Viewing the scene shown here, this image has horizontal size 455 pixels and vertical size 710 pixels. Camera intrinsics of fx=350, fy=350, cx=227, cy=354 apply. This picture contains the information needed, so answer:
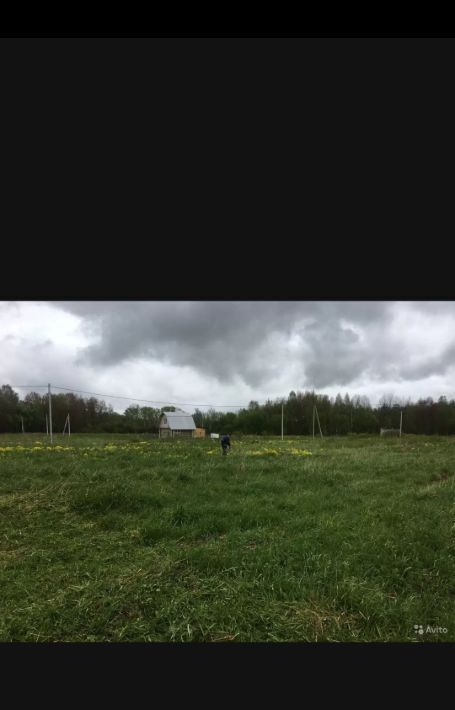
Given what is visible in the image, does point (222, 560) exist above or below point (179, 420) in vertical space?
above

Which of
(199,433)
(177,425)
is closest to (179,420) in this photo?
(177,425)

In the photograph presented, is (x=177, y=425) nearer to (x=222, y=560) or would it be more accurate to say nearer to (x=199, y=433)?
(x=199, y=433)

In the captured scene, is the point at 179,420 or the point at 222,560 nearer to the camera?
the point at 222,560

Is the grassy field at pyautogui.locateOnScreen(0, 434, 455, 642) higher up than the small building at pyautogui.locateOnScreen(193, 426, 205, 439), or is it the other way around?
the grassy field at pyautogui.locateOnScreen(0, 434, 455, 642)

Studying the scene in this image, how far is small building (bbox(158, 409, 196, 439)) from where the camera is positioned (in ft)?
45.5

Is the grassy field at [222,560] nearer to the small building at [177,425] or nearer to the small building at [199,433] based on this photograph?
the small building at [199,433]

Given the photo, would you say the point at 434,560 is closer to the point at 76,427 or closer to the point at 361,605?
the point at 361,605

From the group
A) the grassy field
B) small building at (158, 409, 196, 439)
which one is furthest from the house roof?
the grassy field

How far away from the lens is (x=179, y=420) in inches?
555

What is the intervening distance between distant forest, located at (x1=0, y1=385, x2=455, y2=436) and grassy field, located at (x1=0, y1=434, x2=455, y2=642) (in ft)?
22.1

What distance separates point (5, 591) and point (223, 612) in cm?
159

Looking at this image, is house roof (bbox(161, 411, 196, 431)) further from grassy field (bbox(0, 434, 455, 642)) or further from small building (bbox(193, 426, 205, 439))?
grassy field (bbox(0, 434, 455, 642))

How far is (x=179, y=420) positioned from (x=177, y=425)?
8.4 inches
